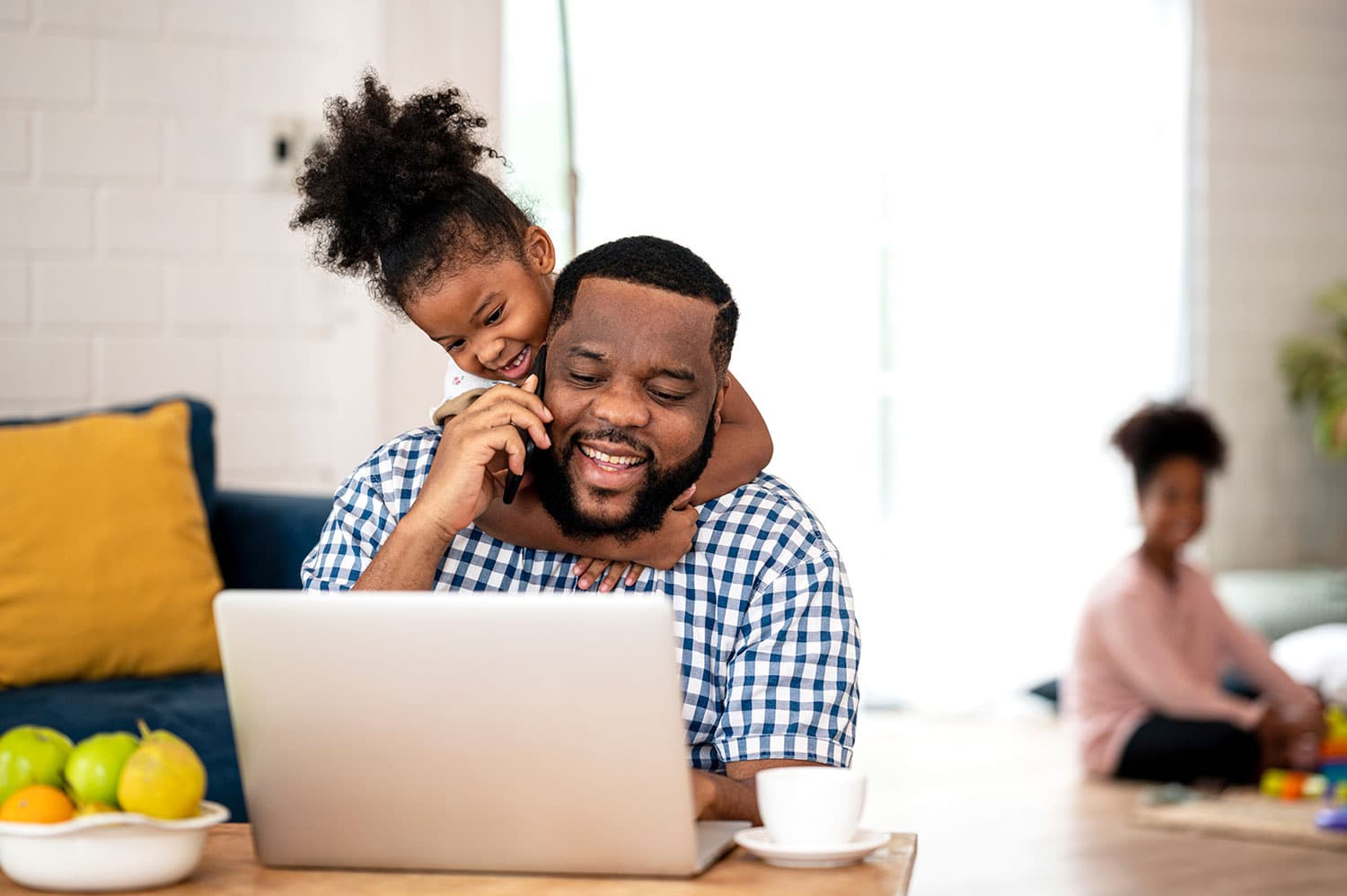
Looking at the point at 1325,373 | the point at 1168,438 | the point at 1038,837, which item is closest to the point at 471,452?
the point at 1038,837

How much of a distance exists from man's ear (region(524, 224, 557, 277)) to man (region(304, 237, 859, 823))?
10.5 inches

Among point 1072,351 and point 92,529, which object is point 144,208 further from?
point 1072,351

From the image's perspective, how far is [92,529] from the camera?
2.71 m

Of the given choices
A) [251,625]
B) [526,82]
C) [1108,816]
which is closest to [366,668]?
[251,625]

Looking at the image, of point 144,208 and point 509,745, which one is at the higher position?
point 144,208

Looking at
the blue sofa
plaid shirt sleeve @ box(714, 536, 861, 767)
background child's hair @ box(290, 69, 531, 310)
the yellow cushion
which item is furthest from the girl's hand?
the yellow cushion

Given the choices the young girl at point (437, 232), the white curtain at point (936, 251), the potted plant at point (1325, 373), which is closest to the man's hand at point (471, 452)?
the young girl at point (437, 232)

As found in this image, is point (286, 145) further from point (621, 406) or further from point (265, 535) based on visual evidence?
point (621, 406)

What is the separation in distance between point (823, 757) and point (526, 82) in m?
2.51

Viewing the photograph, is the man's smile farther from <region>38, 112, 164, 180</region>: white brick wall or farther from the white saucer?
<region>38, 112, 164, 180</region>: white brick wall

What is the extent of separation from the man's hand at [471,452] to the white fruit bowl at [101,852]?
1.42 feet

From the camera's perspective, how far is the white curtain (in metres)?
5.35

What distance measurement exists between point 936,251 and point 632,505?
4.29 metres

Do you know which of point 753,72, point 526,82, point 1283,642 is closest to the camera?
point 526,82
